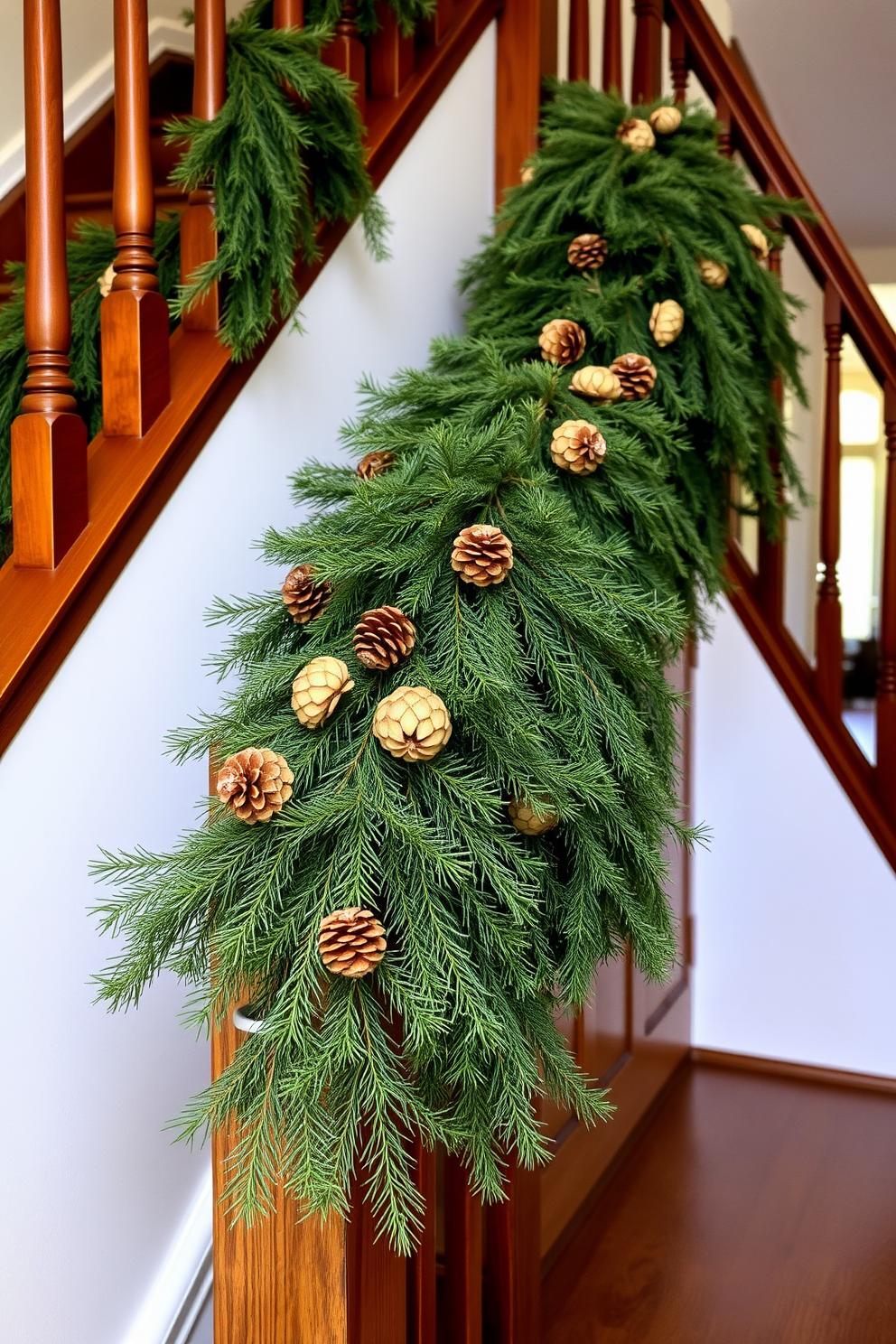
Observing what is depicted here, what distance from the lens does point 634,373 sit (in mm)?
1196

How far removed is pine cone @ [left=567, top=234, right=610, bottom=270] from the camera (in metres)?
1.33

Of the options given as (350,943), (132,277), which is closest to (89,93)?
(132,277)

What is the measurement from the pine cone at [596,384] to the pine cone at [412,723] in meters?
0.50

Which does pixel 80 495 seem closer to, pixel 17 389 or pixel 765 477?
pixel 17 389

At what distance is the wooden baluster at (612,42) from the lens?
1.75m

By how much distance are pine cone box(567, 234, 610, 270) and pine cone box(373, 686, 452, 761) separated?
74cm

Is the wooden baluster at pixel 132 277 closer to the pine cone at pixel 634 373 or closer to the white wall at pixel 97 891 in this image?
the white wall at pixel 97 891

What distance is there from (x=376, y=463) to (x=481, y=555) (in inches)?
10.5

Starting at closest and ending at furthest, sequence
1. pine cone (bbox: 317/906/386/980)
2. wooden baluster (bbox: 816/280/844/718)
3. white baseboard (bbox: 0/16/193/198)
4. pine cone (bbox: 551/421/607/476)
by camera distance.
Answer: pine cone (bbox: 317/906/386/980), pine cone (bbox: 551/421/607/476), wooden baluster (bbox: 816/280/844/718), white baseboard (bbox: 0/16/193/198)

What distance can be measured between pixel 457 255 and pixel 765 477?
526 mm

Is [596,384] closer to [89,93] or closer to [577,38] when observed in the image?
[577,38]

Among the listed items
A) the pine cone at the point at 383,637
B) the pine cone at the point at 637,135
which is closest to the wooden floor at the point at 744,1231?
the pine cone at the point at 383,637

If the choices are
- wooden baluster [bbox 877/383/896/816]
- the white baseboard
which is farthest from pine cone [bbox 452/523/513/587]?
the white baseboard

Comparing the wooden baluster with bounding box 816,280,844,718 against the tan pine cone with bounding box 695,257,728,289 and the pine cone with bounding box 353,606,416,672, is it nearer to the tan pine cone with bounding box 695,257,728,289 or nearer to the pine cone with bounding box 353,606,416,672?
the tan pine cone with bounding box 695,257,728,289
